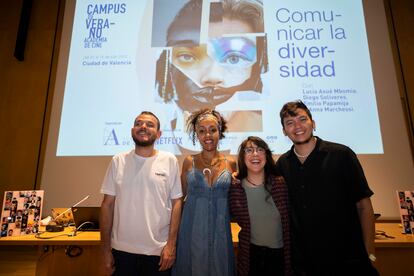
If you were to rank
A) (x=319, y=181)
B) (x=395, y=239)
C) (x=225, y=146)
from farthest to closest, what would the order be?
(x=225, y=146)
(x=395, y=239)
(x=319, y=181)

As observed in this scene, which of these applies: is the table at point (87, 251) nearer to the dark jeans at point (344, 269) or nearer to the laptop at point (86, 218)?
the laptop at point (86, 218)

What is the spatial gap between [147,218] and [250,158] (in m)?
0.68

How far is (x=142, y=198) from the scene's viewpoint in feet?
4.92

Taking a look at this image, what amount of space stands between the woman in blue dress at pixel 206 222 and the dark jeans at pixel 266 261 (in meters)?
0.14

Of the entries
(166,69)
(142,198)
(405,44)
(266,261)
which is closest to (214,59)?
(166,69)

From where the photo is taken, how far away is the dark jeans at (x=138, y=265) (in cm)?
142

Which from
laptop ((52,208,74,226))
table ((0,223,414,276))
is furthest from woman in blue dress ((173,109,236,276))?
laptop ((52,208,74,226))

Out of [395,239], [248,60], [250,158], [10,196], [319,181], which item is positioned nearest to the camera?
[319,181]

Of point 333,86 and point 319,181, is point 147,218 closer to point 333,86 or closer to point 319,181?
point 319,181

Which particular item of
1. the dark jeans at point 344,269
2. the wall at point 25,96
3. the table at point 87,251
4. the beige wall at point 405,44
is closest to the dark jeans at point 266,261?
the dark jeans at point 344,269

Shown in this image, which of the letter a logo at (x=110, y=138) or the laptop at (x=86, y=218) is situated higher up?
the letter a logo at (x=110, y=138)

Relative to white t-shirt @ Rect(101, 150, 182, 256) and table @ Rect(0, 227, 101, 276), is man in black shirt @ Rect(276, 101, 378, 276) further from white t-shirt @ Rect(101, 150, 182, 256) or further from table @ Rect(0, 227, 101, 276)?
table @ Rect(0, 227, 101, 276)

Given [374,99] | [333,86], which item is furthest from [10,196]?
[374,99]

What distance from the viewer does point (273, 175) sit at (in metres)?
1.51
